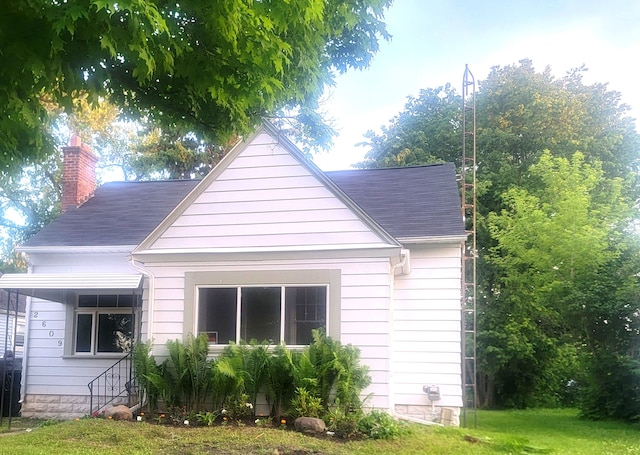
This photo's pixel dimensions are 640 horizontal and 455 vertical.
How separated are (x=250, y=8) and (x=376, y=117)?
1018 inches

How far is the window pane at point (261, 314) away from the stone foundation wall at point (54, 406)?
466 centimetres

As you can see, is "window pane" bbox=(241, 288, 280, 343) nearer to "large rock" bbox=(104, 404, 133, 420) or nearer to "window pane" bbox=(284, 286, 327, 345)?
"window pane" bbox=(284, 286, 327, 345)

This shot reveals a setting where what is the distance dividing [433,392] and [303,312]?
297cm

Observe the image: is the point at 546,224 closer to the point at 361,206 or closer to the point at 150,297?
the point at 361,206

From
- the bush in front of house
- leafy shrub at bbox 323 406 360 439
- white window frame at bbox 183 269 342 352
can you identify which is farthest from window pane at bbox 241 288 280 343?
leafy shrub at bbox 323 406 360 439

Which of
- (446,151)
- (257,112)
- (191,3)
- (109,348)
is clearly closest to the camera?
(191,3)

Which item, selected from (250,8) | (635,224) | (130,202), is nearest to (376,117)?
(635,224)

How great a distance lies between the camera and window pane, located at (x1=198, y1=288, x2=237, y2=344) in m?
10.5

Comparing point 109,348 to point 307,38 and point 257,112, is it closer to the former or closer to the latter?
point 257,112

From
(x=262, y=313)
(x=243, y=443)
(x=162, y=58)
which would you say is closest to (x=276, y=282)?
→ (x=262, y=313)

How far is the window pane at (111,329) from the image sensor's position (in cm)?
1301

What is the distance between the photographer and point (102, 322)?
43.2 feet

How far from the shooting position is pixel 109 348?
13.0m

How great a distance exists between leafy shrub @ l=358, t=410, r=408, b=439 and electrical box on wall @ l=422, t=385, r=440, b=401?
2054 mm
